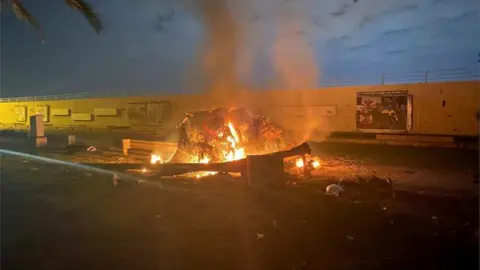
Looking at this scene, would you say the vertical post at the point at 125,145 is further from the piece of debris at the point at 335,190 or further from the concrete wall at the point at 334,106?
the piece of debris at the point at 335,190

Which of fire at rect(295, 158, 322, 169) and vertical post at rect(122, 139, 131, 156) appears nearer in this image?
fire at rect(295, 158, 322, 169)

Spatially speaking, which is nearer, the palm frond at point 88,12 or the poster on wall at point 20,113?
the palm frond at point 88,12

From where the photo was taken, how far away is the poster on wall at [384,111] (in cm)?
2300

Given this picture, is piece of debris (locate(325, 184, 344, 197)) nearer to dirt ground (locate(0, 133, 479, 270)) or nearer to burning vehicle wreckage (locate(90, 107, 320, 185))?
dirt ground (locate(0, 133, 479, 270))

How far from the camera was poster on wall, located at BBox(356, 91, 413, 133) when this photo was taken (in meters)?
23.0

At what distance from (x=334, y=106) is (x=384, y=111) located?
3.08 m

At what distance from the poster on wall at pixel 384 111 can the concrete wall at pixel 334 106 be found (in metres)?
0.30

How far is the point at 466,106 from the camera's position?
68.5 ft

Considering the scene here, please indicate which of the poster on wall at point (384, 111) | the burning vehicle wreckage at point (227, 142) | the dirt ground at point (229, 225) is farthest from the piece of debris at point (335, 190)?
the poster on wall at point (384, 111)

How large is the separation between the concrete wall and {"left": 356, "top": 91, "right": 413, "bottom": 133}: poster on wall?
0.99 feet

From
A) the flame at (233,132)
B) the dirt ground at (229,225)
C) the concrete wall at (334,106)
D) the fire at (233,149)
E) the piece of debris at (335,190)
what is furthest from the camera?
the concrete wall at (334,106)

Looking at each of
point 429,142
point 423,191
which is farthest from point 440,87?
point 423,191

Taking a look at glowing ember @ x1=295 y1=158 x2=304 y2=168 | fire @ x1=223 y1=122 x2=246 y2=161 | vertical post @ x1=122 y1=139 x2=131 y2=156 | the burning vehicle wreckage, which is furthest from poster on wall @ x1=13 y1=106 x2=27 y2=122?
glowing ember @ x1=295 y1=158 x2=304 y2=168

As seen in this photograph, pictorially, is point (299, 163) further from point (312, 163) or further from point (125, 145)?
point (125, 145)
